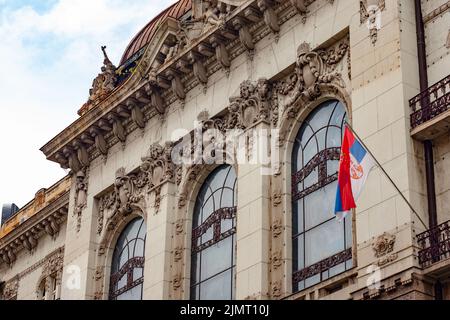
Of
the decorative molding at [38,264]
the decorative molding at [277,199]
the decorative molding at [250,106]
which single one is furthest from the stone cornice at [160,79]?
the decorative molding at [277,199]

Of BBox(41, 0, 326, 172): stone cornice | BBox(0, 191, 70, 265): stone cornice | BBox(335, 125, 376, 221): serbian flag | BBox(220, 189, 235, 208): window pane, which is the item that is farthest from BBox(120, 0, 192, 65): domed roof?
BBox(335, 125, 376, 221): serbian flag

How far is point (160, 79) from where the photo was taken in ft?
118

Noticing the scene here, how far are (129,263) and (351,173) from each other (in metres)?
12.0

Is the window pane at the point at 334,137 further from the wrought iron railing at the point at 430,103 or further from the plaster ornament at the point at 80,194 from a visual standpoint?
the plaster ornament at the point at 80,194

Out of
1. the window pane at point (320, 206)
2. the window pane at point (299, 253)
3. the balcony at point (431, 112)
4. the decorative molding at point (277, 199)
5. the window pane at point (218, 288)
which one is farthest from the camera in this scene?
the window pane at point (218, 288)

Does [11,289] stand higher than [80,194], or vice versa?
[80,194]

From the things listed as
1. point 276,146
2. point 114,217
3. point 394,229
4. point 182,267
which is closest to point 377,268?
point 394,229

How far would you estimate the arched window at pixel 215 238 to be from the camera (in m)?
31.9

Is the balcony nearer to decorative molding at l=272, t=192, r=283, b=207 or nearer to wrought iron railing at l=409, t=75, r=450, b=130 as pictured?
wrought iron railing at l=409, t=75, r=450, b=130

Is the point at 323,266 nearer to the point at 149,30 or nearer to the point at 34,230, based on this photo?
the point at 149,30

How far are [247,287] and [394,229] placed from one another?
5493 mm

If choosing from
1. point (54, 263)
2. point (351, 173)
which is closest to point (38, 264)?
point (54, 263)

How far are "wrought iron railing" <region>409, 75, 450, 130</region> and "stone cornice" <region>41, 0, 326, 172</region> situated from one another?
5872 mm

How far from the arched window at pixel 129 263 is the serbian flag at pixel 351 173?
10.8 metres
